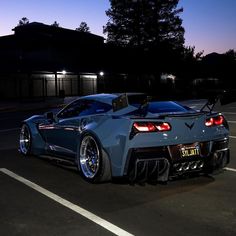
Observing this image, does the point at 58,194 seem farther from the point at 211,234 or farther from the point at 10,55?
the point at 10,55

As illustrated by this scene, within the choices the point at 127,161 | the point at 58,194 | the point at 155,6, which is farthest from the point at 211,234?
the point at 155,6

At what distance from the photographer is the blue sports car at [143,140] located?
6.29 meters

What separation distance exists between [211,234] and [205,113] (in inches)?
102

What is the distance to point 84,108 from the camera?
310 inches

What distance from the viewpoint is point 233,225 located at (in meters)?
4.96

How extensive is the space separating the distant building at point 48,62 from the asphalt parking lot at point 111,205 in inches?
1330

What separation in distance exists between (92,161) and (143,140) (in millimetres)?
1139

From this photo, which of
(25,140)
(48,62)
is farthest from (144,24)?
(25,140)

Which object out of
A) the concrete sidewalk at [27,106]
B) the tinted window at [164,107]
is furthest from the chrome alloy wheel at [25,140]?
the concrete sidewalk at [27,106]

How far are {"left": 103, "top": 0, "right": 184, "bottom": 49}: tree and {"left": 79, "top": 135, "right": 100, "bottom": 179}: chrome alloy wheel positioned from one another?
54002 mm

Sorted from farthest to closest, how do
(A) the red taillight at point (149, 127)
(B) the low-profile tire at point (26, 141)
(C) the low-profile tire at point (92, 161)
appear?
(B) the low-profile tire at point (26, 141)
(C) the low-profile tire at point (92, 161)
(A) the red taillight at point (149, 127)

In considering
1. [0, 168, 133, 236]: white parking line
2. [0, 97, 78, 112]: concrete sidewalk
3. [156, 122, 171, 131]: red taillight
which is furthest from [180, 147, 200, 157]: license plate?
[0, 97, 78, 112]: concrete sidewalk

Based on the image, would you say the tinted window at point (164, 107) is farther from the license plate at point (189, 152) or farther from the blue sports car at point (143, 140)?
the license plate at point (189, 152)

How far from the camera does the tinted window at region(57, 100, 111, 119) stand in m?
7.40
